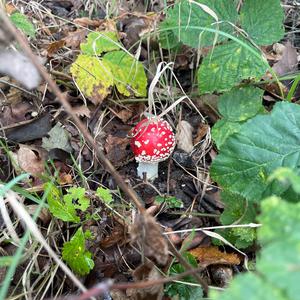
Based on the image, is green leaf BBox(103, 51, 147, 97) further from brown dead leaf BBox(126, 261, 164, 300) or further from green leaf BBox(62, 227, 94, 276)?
brown dead leaf BBox(126, 261, 164, 300)

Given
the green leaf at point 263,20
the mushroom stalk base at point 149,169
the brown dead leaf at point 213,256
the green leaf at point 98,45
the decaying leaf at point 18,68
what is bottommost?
the brown dead leaf at point 213,256

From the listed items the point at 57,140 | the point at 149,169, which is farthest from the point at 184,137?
the point at 57,140

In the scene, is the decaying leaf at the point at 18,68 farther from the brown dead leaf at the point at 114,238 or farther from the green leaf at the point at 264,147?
the brown dead leaf at the point at 114,238

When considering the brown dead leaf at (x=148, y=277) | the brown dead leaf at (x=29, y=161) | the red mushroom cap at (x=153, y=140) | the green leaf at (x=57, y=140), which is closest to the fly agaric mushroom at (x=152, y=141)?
the red mushroom cap at (x=153, y=140)

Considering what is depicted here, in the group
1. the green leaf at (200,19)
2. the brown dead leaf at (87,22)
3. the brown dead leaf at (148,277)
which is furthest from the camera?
the brown dead leaf at (87,22)

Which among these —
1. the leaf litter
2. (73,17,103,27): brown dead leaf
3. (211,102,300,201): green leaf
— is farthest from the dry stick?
(73,17,103,27): brown dead leaf

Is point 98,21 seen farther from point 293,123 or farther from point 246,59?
point 293,123

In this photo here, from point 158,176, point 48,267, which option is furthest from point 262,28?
point 48,267
